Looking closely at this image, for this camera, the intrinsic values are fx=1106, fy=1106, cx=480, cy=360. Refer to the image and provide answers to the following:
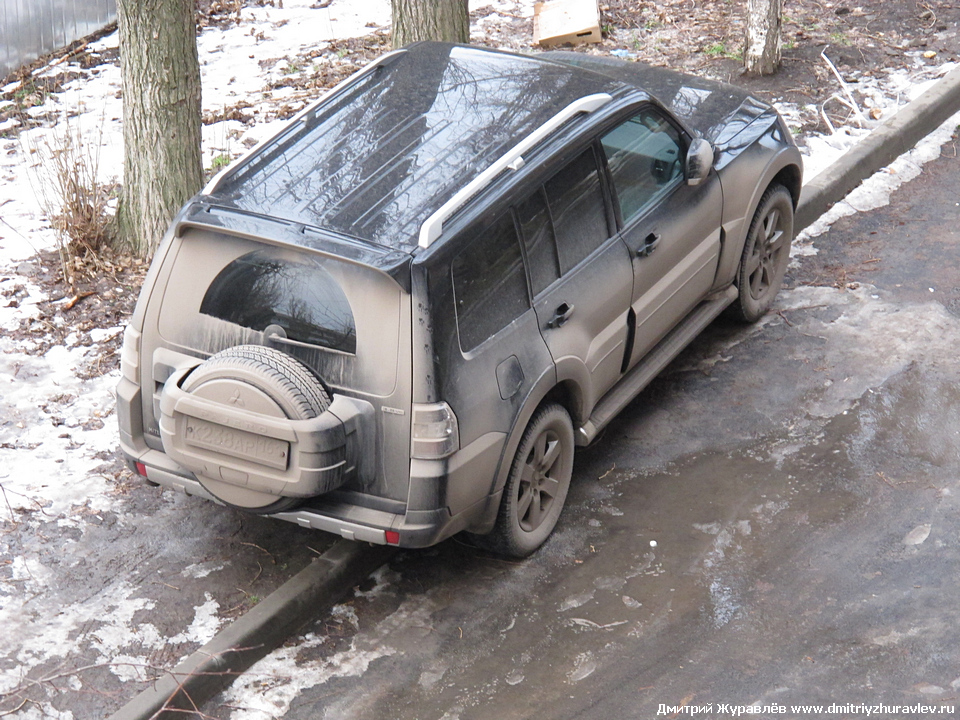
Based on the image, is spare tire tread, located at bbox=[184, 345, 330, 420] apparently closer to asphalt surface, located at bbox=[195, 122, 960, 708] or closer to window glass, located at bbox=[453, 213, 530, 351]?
window glass, located at bbox=[453, 213, 530, 351]

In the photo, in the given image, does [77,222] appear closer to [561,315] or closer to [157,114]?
[157,114]

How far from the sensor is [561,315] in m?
5.09

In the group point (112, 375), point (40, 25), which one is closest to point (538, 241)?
point (112, 375)

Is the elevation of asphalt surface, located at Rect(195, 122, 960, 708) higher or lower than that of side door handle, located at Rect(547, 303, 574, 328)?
lower

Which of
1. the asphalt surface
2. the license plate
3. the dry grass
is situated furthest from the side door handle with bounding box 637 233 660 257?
the dry grass

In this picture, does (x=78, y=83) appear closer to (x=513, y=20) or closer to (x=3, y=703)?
(x=513, y=20)

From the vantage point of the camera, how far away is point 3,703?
4402 millimetres

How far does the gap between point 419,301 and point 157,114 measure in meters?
3.64

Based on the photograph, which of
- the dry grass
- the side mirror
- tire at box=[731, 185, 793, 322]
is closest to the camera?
the side mirror

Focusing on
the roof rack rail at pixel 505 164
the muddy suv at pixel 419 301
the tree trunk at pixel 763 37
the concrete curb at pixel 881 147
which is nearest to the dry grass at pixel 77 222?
the muddy suv at pixel 419 301

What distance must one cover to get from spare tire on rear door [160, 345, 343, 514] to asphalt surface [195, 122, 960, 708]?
2.77ft

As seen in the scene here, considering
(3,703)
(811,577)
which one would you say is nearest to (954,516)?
(811,577)

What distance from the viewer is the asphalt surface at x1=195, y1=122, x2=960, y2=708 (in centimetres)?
454

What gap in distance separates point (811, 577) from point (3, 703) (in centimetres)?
350
